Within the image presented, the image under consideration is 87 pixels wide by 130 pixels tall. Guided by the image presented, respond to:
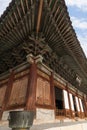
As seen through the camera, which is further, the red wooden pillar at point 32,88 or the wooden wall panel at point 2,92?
the wooden wall panel at point 2,92

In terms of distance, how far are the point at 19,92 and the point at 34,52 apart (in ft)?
5.28

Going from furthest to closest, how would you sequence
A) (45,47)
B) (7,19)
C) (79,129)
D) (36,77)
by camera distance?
(45,47), (36,77), (7,19), (79,129)

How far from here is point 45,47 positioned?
5.43 meters

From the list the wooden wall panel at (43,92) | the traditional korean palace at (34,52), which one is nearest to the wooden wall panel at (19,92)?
the traditional korean palace at (34,52)

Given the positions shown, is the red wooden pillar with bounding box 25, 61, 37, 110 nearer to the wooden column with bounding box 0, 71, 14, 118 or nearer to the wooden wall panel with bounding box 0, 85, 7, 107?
the wooden column with bounding box 0, 71, 14, 118

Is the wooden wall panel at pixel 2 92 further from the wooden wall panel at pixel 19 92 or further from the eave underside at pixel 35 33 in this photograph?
the eave underside at pixel 35 33

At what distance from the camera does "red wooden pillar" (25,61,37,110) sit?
172 inches

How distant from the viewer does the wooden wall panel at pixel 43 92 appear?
15.8ft

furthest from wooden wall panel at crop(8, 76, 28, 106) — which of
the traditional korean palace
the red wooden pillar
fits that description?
the red wooden pillar

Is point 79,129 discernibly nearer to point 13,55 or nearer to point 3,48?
point 13,55

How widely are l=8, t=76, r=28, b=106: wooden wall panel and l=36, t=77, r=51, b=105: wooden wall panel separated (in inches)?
18.5

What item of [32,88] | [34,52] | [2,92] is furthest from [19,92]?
[34,52]

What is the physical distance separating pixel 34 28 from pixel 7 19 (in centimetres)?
103

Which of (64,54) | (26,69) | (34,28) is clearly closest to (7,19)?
(34,28)
